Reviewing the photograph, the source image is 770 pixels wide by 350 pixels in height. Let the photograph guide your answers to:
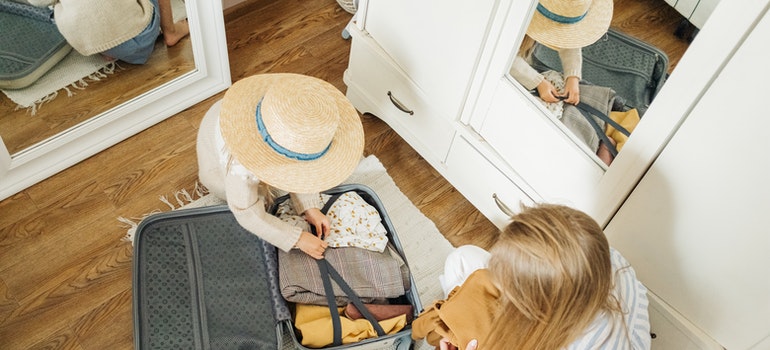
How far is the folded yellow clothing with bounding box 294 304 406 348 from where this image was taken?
55.4 inches

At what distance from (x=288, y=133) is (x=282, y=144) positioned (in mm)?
35

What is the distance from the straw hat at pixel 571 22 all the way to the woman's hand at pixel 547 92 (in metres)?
0.10

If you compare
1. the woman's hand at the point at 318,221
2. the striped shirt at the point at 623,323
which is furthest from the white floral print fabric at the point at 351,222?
the striped shirt at the point at 623,323

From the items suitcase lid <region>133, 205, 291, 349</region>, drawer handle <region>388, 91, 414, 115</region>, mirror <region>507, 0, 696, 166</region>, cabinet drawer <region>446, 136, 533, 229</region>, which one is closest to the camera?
mirror <region>507, 0, 696, 166</region>

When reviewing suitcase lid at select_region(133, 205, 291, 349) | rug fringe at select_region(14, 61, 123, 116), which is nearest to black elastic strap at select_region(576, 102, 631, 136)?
suitcase lid at select_region(133, 205, 291, 349)

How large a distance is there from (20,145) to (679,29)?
1584 millimetres

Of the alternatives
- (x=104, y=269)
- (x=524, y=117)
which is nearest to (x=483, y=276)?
(x=524, y=117)

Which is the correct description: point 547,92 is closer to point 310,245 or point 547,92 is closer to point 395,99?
point 395,99

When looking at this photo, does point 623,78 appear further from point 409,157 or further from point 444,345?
point 409,157

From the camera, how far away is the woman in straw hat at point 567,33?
1.23 meters

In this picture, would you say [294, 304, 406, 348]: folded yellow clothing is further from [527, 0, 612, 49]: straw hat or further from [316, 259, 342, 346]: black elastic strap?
[527, 0, 612, 49]: straw hat

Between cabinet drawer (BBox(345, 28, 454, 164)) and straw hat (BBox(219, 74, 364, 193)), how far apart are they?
15.8 inches

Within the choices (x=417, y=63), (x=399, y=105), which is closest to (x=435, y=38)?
(x=417, y=63)

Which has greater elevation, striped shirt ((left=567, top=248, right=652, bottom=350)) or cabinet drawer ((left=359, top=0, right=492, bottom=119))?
cabinet drawer ((left=359, top=0, right=492, bottom=119))
